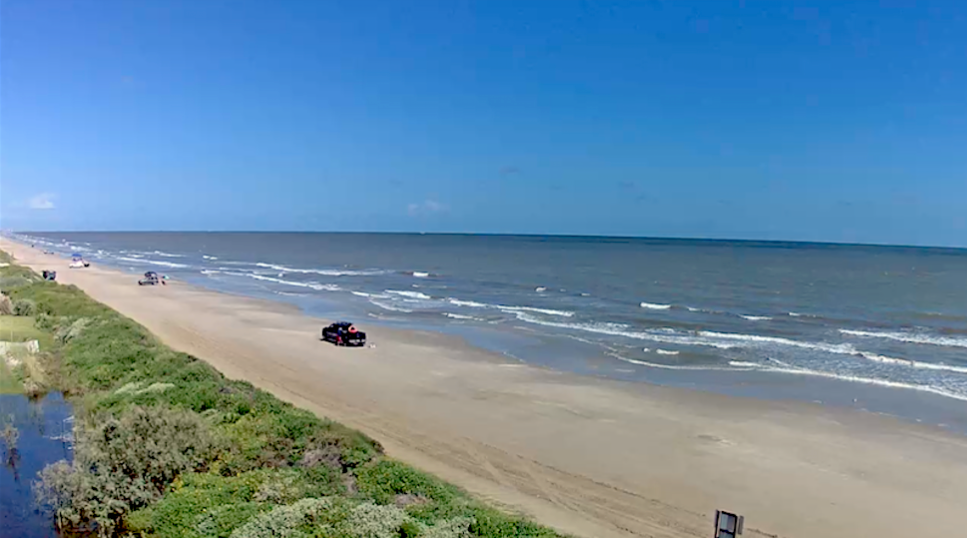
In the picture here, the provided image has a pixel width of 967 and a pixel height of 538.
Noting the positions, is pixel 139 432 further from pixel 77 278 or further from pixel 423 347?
pixel 77 278

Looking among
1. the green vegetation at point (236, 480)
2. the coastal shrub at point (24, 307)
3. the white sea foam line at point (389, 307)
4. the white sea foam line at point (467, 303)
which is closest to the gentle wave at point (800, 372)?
the green vegetation at point (236, 480)

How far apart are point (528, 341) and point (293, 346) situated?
522 inches

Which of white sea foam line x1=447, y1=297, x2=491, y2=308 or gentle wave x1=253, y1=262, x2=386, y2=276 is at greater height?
gentle wave x1=253, y1=262, x2=386, y2=276

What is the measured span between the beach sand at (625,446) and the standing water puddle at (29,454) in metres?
7.36

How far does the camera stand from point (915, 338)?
4097 cm

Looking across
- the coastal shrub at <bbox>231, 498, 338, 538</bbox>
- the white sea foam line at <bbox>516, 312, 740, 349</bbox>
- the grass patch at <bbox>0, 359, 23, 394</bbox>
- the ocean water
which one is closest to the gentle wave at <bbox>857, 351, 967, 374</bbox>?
the ocean water

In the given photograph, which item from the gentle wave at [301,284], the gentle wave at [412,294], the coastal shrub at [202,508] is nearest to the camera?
the coastal shrub at [202,508]

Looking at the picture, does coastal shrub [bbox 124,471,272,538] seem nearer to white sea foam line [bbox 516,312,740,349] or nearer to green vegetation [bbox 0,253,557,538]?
green vegetation [bbox 0,253,557,538]

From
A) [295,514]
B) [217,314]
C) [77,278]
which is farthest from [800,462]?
[77,278]

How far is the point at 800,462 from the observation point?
1909 centimetres

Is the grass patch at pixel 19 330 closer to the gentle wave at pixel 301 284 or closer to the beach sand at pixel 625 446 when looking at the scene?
the beach sand at pixel 625 446

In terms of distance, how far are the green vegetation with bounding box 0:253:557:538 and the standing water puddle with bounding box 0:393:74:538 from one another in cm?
43

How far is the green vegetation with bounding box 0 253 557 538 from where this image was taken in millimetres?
11227

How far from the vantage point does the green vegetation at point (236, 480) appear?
11.2 metres
